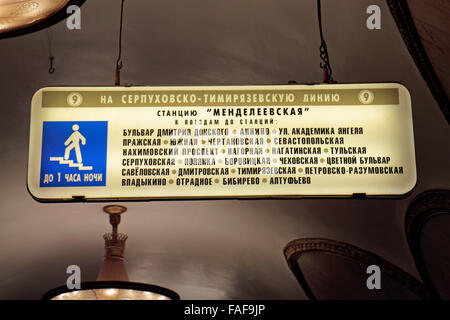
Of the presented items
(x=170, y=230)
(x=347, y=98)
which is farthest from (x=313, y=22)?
(x=170, y=230)

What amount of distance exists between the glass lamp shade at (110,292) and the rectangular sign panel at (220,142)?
154 inches

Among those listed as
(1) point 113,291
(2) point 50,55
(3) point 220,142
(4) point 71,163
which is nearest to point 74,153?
(4) point 71,163

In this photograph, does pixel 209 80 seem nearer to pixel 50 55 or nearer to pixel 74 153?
pixel 50 55

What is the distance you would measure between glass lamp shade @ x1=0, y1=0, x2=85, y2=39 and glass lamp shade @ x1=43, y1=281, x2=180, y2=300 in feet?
12.0

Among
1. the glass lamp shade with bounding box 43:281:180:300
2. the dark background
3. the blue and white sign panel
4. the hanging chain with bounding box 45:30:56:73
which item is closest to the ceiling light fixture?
the glass lamp shade with bounding box 43:281:180:300

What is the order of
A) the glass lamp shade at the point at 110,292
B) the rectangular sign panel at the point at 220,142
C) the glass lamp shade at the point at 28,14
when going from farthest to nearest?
the glass lamp shade at the point at 110,292 < the glass lamp shade at the point at 28,14 < the rectangular sign panel at the point at 220,142

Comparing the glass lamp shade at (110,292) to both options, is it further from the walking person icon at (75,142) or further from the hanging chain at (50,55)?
the walking person icon at (75,142)

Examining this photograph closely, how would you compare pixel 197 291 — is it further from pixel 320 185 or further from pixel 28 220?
pixel 320 185

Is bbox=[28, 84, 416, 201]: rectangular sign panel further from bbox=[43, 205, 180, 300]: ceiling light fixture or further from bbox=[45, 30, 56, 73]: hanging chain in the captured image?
bbox=[43, 205, 180, 300]: ceiling light fixture

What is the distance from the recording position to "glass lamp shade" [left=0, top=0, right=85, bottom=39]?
4.20 metres

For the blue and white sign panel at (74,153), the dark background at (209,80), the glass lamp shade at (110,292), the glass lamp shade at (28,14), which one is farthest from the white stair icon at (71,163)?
the glass lamp shade at (110,292)

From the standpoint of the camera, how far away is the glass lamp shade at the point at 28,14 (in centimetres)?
420

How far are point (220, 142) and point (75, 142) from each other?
84 centimetres

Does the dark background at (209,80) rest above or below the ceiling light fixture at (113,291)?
above
